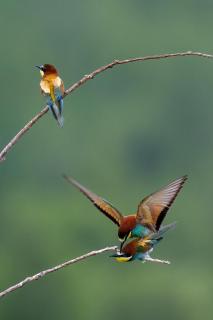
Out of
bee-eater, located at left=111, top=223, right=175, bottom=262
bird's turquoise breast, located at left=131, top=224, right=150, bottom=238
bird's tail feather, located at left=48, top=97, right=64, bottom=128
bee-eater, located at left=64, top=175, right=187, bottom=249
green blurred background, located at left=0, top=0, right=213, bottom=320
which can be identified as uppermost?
bird's tail feather, located at left=48, top=97, right=64, bottom=128

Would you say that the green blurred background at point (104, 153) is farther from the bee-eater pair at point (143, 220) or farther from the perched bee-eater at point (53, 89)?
the bee-eater pair at point (143, 220)

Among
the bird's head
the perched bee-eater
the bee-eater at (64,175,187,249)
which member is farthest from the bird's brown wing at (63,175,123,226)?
the bird's head

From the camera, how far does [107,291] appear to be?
786 inches

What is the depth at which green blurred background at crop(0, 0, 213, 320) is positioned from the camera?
62.5ft

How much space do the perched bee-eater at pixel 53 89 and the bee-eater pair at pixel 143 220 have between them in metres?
0.42

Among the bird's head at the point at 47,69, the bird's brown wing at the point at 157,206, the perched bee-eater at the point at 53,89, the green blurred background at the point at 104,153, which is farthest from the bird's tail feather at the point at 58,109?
the green blurred background at the point at 104,153

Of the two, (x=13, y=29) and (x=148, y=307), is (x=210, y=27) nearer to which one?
(x=13, y=29)

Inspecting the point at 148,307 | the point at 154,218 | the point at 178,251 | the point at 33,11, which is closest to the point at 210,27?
the point at 33,11

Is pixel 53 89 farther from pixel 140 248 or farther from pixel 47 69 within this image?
pixel 140 248

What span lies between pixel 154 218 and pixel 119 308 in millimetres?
16215

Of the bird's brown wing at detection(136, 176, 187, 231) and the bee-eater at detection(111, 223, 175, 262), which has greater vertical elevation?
the bird's brown wing at detection(136, 176, 187, 231)

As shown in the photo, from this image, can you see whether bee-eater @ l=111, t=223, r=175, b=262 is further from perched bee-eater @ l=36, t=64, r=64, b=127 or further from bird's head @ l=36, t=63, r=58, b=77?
bird's head @ l=36, t=63, r=58, b=77

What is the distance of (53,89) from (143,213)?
0.67 meters

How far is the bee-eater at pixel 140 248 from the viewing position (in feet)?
6.73
